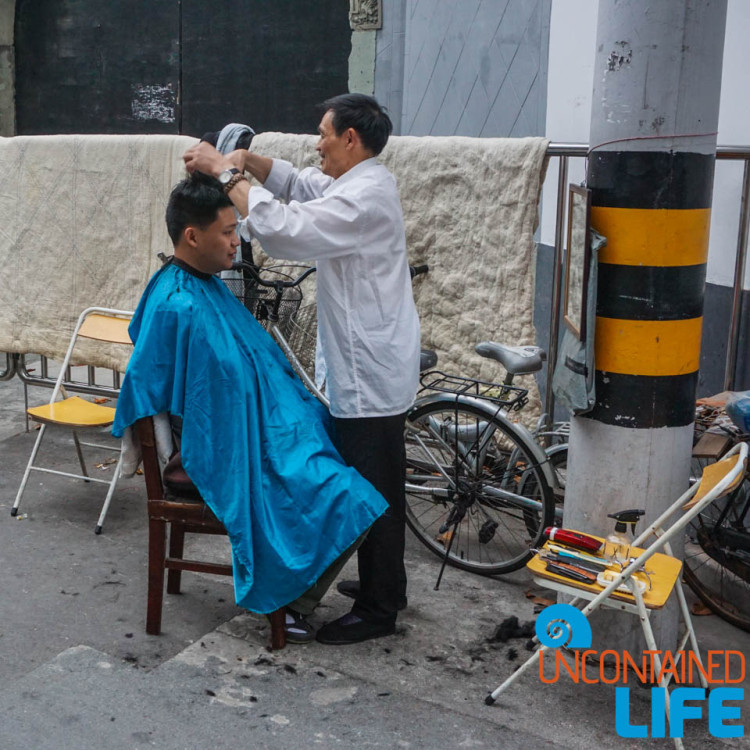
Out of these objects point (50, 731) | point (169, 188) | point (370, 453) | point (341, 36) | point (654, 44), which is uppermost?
point (341, 36)

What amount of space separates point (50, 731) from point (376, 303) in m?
1.72

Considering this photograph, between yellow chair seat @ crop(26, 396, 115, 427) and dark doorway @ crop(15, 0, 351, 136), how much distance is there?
4956 millimetres

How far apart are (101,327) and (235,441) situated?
205cm

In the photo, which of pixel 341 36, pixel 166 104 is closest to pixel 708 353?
pixel 341 36

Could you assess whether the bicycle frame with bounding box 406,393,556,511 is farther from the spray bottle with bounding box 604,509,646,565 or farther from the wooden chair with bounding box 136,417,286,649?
the wooden chair with bounding box 136,417,286,649

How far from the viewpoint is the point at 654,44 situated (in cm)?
309

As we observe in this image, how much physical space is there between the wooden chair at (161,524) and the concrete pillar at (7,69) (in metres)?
9.31

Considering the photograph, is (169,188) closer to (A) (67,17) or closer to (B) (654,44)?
(B) (654,44)

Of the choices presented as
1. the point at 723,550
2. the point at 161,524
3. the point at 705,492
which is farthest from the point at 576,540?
the point at 161,524

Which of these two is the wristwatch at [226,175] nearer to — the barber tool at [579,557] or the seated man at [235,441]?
the seated man at [235,441]

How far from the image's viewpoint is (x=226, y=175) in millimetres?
3369

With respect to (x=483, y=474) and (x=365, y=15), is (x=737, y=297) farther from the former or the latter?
(x=365, y=15)

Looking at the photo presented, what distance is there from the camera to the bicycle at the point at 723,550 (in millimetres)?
3754

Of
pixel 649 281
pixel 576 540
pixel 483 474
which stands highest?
pixel 649 281
